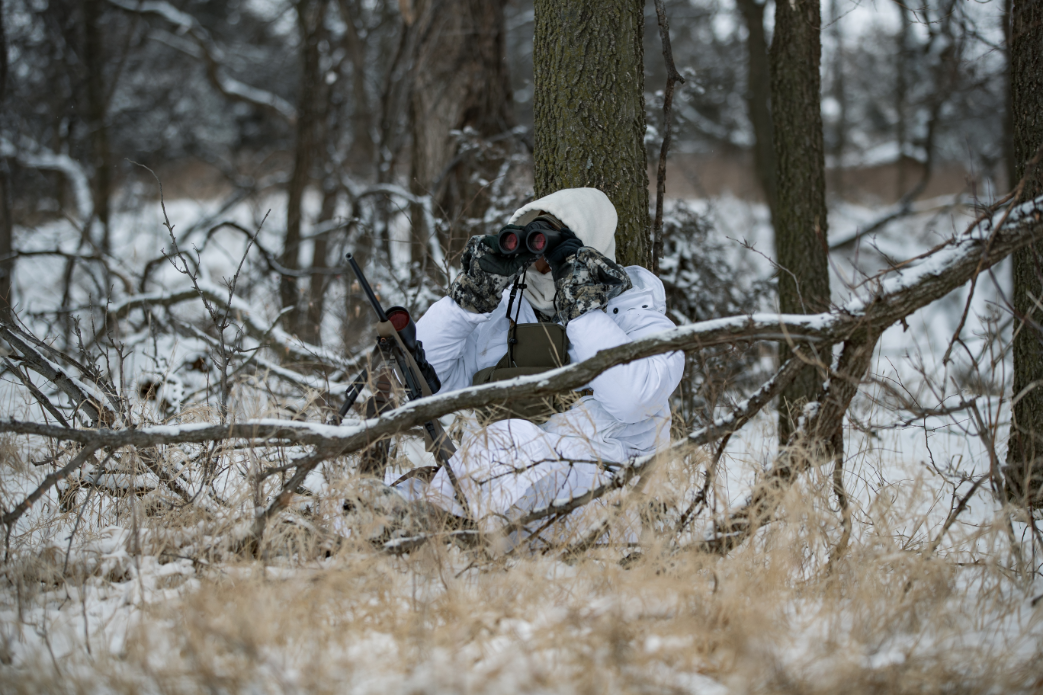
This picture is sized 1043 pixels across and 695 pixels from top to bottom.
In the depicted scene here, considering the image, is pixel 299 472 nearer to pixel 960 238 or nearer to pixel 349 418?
pixel 349 418

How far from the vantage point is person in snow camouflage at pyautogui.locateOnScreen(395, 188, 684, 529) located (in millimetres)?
2381

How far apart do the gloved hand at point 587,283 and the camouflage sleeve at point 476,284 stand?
23 centimetres

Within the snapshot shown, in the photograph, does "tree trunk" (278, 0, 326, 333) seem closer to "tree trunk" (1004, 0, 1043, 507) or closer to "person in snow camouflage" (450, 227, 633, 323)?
"person in snow camouflage" (450, 227, 633, 323)

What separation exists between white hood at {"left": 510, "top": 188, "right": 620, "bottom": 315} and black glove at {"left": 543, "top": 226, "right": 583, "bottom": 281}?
31 mm

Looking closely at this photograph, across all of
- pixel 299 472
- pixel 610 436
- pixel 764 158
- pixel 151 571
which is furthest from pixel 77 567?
pixel 764 158

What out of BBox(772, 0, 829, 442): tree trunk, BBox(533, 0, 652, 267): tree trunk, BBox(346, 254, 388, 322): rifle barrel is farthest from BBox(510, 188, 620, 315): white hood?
BBox(772, 0, 829, 442): tree trunk

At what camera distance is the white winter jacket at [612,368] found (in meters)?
2.40

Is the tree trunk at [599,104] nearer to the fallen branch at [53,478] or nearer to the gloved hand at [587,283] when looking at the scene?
the gloved hand at [587,283]

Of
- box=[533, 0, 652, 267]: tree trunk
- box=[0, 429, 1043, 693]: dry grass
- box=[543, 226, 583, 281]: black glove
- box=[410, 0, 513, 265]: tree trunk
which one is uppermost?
box=[410, 0, 513, 265]: tree trunk

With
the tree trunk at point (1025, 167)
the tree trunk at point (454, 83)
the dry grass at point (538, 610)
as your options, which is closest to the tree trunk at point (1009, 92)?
the tree trunk at point (1025, 167)

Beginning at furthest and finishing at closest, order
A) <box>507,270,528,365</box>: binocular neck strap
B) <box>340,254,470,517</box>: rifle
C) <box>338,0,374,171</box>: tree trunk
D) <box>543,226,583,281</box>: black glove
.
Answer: <box>338,0,374,171</box>: tree trunk → <box>507,270,528,365</box>: binocular neck strap → <box>543,226,583,281</box>: black glove → <box>340,254,470,517</box>: rifle

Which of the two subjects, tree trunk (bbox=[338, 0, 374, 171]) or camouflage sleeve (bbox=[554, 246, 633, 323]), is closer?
camouflage sleeve (bbox=[554, 246, 633, 323])

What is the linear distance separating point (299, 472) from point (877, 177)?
1694 centimetres

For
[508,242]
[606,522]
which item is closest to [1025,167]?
[508,242]
